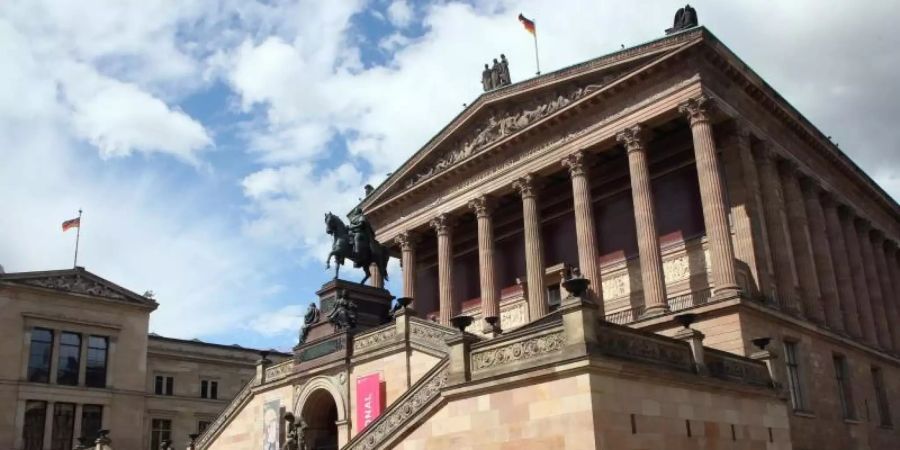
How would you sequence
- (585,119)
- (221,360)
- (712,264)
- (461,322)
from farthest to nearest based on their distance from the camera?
(221,360) < (585,119) < (712,264) < (461,322)

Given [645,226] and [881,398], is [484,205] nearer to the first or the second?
[645,226]

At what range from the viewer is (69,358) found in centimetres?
5594

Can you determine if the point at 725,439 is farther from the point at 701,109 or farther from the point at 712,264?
the point at 701,109

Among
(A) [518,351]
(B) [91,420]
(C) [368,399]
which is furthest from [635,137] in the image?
(B) [91,420]

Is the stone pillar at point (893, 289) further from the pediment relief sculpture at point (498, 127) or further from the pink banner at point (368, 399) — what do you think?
the pink banner at point (368, 399)

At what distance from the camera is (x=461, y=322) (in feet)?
64.3

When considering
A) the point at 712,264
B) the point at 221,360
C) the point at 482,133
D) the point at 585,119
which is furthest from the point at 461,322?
the point at 221,360

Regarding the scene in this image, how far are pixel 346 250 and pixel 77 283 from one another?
111 feet

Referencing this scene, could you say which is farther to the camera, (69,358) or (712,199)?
(69,358)

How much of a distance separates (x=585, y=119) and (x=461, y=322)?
22.3 metres

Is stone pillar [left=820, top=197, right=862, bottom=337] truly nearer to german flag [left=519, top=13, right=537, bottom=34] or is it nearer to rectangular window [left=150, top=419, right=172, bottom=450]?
german flag [left=519, top=13, right=537, bottom=34]

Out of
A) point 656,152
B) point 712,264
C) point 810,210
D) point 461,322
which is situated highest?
point 656,152

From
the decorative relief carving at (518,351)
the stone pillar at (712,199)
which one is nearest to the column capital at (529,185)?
the stone pillar at (712,199)

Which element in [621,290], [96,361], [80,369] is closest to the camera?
[621,290]
